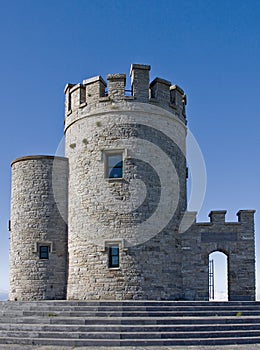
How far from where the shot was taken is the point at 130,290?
18438mm

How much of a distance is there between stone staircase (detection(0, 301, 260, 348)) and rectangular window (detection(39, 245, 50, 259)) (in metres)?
3.63

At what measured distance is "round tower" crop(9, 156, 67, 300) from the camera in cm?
2031

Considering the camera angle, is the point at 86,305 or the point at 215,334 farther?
the point at 86,305

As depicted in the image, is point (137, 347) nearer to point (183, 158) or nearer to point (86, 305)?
point (86, 305)

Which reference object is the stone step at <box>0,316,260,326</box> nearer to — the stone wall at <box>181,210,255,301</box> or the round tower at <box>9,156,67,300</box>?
the stone wall at <box>181,210,255,301</box>

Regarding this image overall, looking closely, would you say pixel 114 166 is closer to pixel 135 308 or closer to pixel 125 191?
pixel 125 191

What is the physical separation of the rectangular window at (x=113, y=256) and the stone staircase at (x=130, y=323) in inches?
113

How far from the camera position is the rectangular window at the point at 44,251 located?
2054 cm

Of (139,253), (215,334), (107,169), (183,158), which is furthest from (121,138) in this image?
(215,334)

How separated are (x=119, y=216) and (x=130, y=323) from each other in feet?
18.1

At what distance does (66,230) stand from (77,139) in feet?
13.6

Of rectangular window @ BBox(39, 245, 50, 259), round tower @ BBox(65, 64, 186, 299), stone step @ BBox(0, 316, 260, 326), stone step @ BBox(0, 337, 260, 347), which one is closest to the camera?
stone step @ BBox(0, 337, 260, 347)

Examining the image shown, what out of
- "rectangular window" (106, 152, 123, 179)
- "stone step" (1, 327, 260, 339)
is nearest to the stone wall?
"rectangular window" (106, 152, 123, 179)

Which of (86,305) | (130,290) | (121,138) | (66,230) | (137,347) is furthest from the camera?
(66,230)
